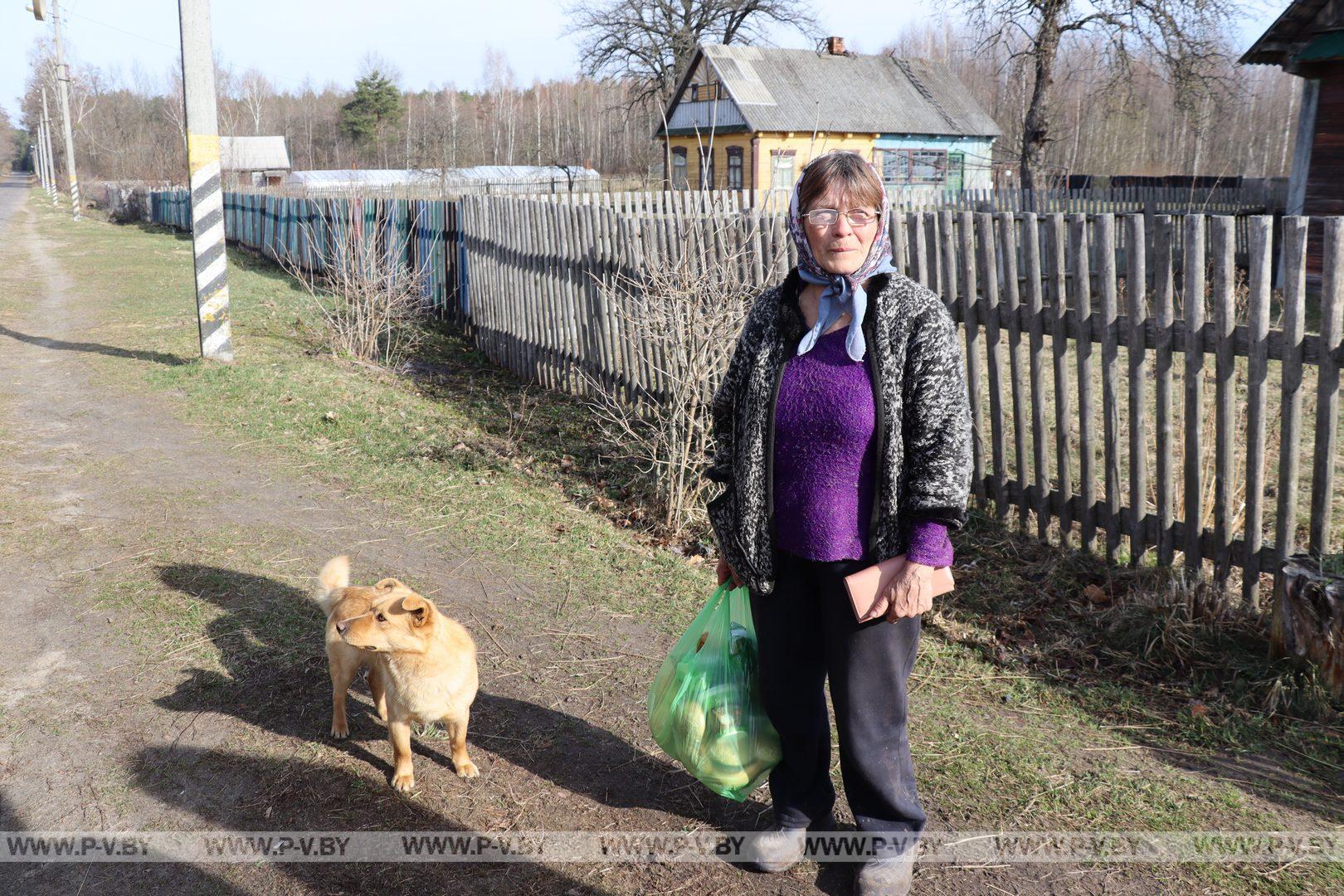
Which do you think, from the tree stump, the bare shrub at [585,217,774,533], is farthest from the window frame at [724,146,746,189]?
the tree stump

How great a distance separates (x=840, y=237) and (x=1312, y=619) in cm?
260

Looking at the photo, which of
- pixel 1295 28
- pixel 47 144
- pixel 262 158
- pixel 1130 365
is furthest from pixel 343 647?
pixel 47 144

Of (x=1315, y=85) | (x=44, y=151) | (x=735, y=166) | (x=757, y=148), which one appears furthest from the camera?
(x=44, y=151)

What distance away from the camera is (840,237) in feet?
7.41

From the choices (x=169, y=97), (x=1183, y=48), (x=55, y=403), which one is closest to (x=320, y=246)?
(x=55, y=403)

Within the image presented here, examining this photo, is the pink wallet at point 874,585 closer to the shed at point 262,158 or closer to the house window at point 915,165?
the house window at point 915,165

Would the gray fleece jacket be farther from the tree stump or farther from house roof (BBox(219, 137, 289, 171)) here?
house roof (BBox(219, 137, 289, 171))

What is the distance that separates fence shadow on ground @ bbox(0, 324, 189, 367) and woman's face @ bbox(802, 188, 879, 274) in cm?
876

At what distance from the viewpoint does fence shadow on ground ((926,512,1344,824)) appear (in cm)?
325

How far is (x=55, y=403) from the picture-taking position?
26.2ft

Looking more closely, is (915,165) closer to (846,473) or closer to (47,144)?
(846,473)

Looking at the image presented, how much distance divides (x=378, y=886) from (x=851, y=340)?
1.93 metres

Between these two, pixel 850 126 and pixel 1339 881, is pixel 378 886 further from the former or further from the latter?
pixel 850 126

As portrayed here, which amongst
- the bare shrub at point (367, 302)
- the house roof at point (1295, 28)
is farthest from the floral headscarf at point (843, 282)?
the house roof at point (1295, 28)
